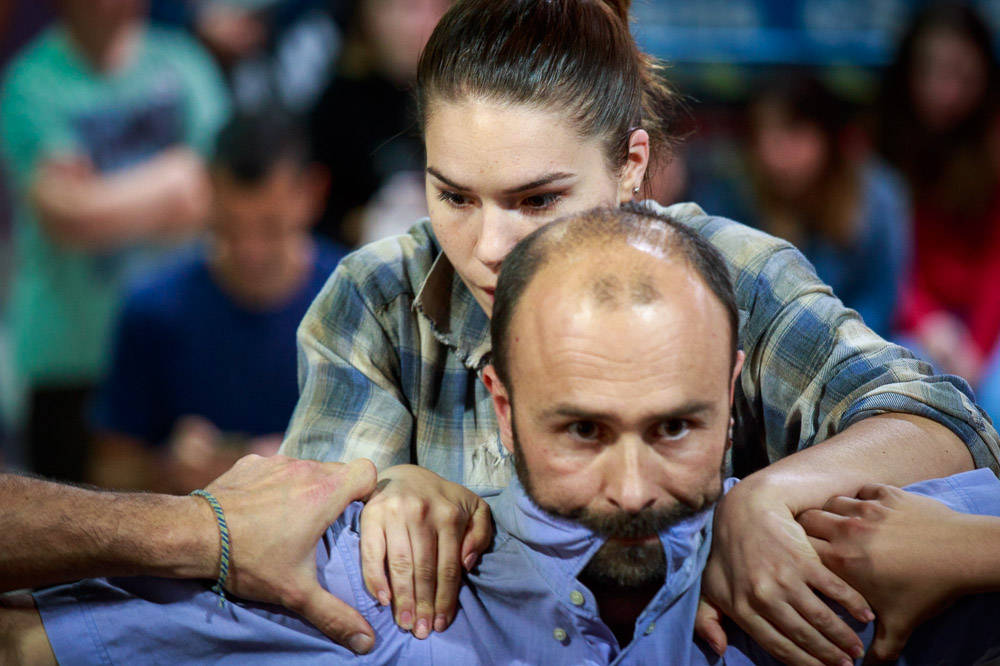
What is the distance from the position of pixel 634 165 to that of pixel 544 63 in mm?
229

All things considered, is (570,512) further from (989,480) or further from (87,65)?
(87,65)

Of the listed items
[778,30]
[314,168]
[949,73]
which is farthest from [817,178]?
[314,168]

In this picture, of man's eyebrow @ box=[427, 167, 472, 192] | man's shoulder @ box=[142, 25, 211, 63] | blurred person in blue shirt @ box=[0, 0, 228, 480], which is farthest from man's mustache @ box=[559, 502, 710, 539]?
man's shoulder @ box=[142, 25, 211, 63]

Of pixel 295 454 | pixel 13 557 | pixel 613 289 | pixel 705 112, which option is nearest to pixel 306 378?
pixel 295 454

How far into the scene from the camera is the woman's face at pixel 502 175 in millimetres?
1656

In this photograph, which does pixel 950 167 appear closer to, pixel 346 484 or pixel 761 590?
pixel 761 590

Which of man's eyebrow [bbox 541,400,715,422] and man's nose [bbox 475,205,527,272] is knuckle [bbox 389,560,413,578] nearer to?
man's eyebrow [bbox 541,400,715,422]

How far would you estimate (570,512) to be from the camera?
1.40 m

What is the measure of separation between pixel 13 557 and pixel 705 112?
352 centimetres

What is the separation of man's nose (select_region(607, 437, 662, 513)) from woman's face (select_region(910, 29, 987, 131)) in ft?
10.3

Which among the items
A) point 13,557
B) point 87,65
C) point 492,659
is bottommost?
point 492,659

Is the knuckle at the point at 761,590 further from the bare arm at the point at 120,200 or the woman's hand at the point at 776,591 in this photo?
the bare arm at the point at 120,200

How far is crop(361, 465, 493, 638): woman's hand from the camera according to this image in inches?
58.8

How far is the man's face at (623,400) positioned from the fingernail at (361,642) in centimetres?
28
